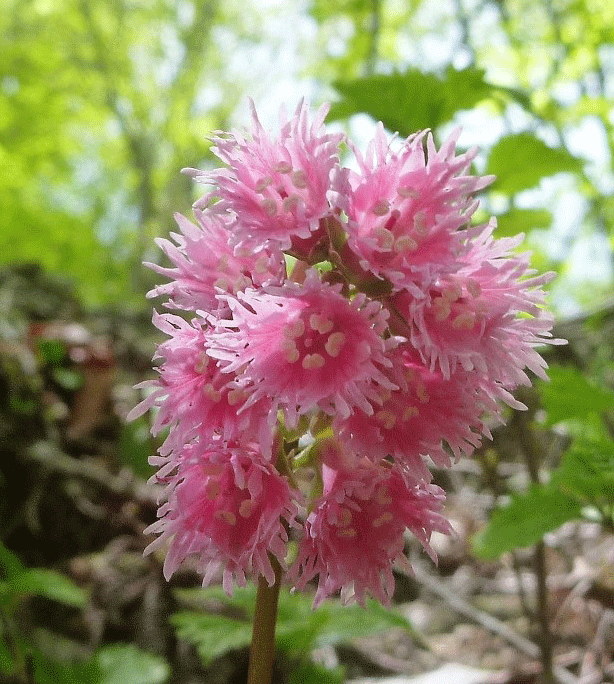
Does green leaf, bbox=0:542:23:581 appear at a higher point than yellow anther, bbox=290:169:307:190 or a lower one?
lower

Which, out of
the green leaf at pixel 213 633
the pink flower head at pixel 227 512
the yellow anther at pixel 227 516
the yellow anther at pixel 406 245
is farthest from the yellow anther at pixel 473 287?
the green leaf at pixel 213 633

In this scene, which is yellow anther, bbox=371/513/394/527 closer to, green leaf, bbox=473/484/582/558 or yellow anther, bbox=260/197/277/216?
yellow anther, bbox=260/197/277/216

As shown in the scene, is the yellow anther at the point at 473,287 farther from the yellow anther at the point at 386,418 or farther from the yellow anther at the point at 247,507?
the yellow anther at the point at 247,507

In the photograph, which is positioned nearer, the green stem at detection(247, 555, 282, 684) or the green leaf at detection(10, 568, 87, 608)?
the green stem at detection(247, 555, 282, 684)

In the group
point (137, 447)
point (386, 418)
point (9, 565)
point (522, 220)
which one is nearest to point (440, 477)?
point (137, 447)

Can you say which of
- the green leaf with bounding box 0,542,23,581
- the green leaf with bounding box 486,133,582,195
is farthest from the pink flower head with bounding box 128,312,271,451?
the green leaf with bounding box 486,133,582,195

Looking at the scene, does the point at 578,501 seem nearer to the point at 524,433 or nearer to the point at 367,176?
the point at 524,433

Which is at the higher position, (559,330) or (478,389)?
(559,330)

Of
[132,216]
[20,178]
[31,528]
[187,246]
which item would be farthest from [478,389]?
[132,216]
